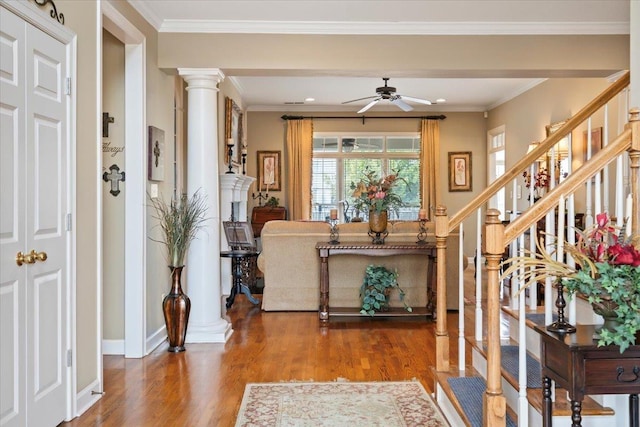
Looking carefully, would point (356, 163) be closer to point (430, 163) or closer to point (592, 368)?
point (430, 163)

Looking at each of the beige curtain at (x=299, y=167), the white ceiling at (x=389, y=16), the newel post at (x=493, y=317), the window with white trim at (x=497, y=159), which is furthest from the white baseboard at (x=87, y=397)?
the window with white trim at (x=497, y=159)

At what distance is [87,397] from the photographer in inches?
130

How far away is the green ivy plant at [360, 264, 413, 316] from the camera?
219 inches

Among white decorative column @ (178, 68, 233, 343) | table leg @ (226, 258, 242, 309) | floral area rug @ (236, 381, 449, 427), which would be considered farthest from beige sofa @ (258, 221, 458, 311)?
floral area rug @ (236, 381, 449, 427)

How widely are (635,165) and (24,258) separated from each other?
112 inches

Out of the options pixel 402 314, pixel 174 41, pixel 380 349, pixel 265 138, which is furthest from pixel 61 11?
pixel 265 138

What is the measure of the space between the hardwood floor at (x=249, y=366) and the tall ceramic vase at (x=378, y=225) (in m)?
0.85

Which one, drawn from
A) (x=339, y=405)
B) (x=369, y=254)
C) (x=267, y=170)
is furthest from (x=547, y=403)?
(x=267, y=170)

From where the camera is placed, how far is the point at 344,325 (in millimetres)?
5453

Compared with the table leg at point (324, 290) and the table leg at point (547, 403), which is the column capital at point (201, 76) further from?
the table leg at point (547, 403)

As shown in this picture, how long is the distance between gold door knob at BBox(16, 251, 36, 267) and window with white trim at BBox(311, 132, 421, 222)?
25.0 ft

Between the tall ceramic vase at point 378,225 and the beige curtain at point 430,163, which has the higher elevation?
the beige curtain at point 430,163

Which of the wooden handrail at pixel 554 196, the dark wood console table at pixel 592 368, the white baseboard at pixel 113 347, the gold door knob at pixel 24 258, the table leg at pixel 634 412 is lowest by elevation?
the white baseboard at pixel 113 347

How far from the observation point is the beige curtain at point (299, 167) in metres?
9.96
